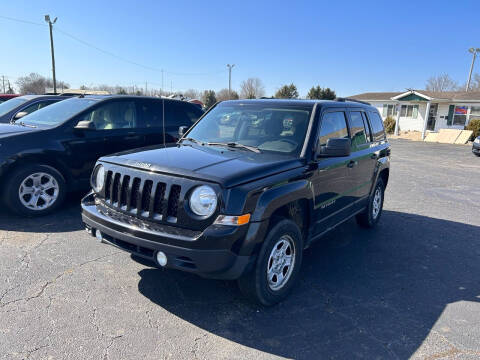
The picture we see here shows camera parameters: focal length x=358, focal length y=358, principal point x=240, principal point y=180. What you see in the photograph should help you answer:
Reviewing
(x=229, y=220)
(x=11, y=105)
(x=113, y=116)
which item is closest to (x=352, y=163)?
(x=229, y=220)

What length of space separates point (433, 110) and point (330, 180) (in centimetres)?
3176

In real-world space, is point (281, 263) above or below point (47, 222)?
above

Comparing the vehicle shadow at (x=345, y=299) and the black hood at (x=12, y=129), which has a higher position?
the black hood at (x=12, y=129)

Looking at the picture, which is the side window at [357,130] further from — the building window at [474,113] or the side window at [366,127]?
the building window at [474,113]

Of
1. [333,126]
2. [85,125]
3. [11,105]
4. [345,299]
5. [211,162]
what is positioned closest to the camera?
[211,162]

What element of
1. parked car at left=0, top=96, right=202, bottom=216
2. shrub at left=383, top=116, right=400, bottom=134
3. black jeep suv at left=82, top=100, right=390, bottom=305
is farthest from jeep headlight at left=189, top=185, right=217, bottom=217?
shrub at left=383, top=116, right=400, bottom=134

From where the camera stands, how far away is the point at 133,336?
2801 millimetres

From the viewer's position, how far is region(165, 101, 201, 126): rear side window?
23.5 ft

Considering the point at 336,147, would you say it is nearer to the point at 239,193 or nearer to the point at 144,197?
the point at 239,193

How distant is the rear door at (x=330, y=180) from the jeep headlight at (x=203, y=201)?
4.21 ft

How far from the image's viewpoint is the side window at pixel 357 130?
4665 mm

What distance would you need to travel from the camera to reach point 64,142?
218 inches

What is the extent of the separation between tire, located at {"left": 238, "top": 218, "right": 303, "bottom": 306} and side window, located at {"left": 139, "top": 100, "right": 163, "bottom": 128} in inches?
168

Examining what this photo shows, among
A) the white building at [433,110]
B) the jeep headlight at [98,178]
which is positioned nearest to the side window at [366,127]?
the jeep headlight at [98,178]
